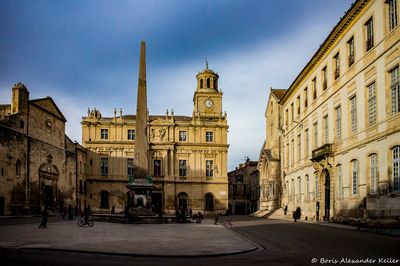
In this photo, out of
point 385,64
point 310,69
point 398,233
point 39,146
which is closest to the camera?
point 398,233

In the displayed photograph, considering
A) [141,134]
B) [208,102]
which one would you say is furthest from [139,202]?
[208,102]

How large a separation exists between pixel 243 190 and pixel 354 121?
203ft

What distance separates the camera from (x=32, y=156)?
4156cm

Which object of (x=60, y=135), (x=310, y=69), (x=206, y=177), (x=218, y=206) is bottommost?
(x=218, y=206)

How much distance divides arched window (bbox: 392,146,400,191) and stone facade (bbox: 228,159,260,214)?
6015cm

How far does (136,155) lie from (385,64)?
15931 millimetres

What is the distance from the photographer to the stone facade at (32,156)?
3719 centimetres

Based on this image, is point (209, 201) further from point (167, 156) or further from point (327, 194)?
point (327, 194)

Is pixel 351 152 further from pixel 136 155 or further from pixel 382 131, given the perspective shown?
pixel 136 155

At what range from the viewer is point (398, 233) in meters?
19.2

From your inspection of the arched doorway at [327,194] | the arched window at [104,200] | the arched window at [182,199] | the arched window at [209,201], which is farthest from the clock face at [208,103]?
the arched doorway at [327,194]

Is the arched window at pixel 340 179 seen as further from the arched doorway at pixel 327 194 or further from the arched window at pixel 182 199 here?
the arched window at pixel 182 199

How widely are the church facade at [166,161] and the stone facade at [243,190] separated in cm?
1932

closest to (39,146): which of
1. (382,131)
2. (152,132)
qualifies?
(152,132)
